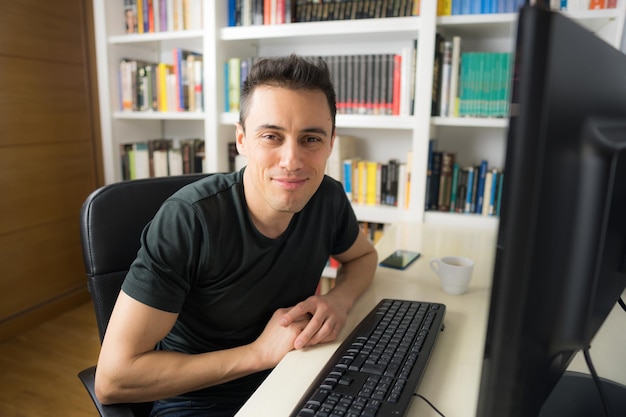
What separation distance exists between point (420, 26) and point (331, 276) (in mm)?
1199

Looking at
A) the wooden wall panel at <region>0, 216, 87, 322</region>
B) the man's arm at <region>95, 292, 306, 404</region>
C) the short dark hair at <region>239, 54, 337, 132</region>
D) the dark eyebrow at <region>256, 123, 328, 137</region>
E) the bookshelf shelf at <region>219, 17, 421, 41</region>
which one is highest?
the bookshelf shelf at <region>219, 17, 421, 41</region>

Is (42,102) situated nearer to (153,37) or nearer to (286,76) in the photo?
(153,37)

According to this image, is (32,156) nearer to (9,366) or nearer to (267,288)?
(9,366)

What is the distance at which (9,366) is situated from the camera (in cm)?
222

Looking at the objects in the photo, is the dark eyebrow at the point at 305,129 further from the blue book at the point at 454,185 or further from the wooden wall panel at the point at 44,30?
the wooden wall panel at the point at 44,30

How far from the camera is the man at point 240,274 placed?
847 millimetres

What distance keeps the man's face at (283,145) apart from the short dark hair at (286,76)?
16mm

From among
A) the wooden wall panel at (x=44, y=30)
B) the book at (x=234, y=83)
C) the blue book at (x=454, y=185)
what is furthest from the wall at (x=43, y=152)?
the blue book at (x=454, y=185)

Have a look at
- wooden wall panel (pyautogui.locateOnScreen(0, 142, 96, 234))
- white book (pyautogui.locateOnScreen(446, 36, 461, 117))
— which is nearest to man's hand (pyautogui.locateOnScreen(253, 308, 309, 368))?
white book (pyautogui.locateOnScreen(446, 36, 461, 117))

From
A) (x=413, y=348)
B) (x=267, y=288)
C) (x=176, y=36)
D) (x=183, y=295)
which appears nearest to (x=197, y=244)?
(x=183, y=295)

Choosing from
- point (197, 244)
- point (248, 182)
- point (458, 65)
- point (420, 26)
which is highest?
point (420, 26)

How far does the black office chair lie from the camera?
996 millimetres

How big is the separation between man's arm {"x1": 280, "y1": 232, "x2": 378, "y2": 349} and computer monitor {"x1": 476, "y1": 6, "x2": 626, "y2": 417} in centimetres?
50

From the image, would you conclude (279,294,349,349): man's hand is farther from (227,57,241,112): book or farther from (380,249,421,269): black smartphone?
(227,57,241,112): book
